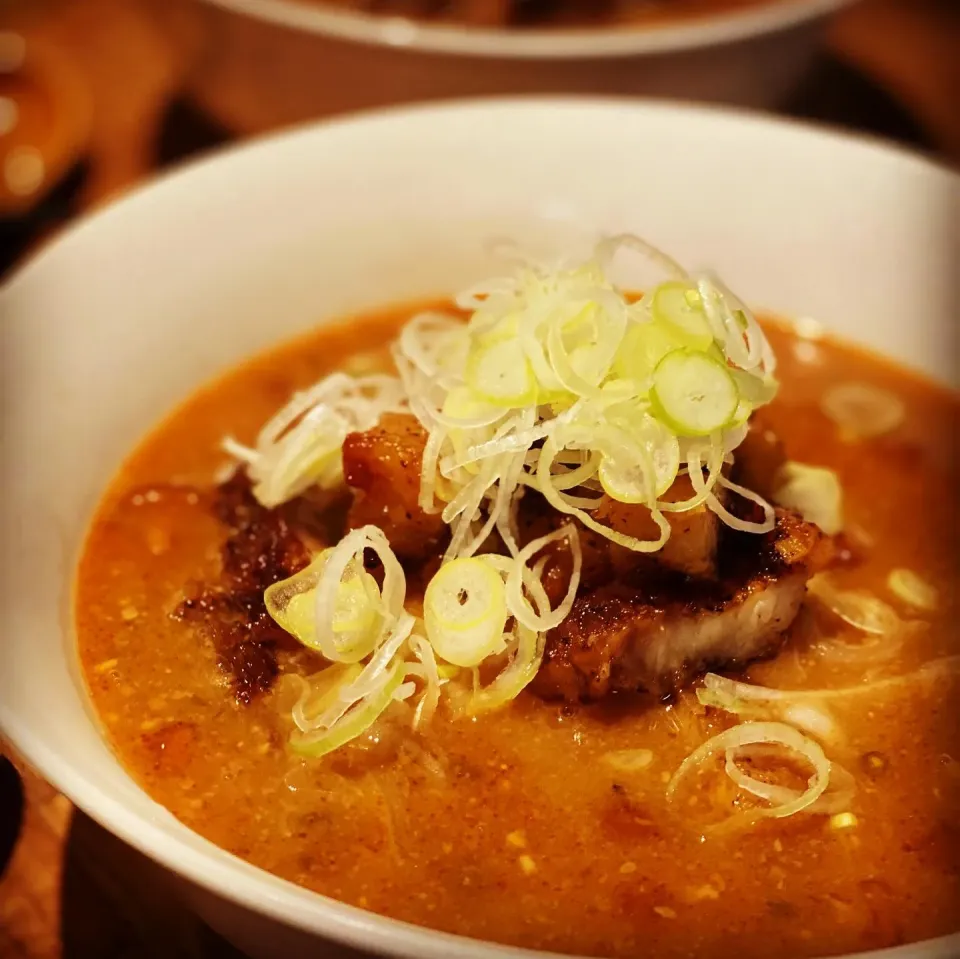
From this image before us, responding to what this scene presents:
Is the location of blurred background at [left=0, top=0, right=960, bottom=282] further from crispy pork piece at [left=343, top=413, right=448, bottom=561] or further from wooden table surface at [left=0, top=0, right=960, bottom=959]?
crispy pork piece at [left=343, top=413, right=448, bottom=561]

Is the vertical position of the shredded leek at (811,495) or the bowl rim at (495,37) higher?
the bowl rim at (495,37)

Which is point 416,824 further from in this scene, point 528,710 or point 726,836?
point 726,836

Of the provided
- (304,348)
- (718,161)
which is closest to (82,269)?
(304,348)

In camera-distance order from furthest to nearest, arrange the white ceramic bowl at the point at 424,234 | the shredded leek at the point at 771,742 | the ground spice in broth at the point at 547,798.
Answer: the white ceramic bowl at the point at 424,234 → the shredded leek at the point at 771,742 → the ground spice in broth at the point at 547,798

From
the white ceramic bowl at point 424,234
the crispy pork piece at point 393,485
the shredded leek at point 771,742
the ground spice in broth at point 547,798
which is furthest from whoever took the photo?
the white ceramic bowl at point 424,234

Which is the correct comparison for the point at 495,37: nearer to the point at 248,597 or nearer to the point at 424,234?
the point at 424,234

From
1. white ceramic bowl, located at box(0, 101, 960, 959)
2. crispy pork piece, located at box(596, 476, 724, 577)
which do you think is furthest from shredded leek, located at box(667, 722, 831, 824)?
white ceramic bowl, located at box(0, 101, 960, 959)

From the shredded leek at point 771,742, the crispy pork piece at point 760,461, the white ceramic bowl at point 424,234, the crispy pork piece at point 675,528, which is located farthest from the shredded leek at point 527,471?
the white ceramic bowl at point 424,234

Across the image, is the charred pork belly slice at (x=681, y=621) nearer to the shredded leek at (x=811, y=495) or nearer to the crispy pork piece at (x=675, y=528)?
the crispy pork piece at (x=675, y=528)
